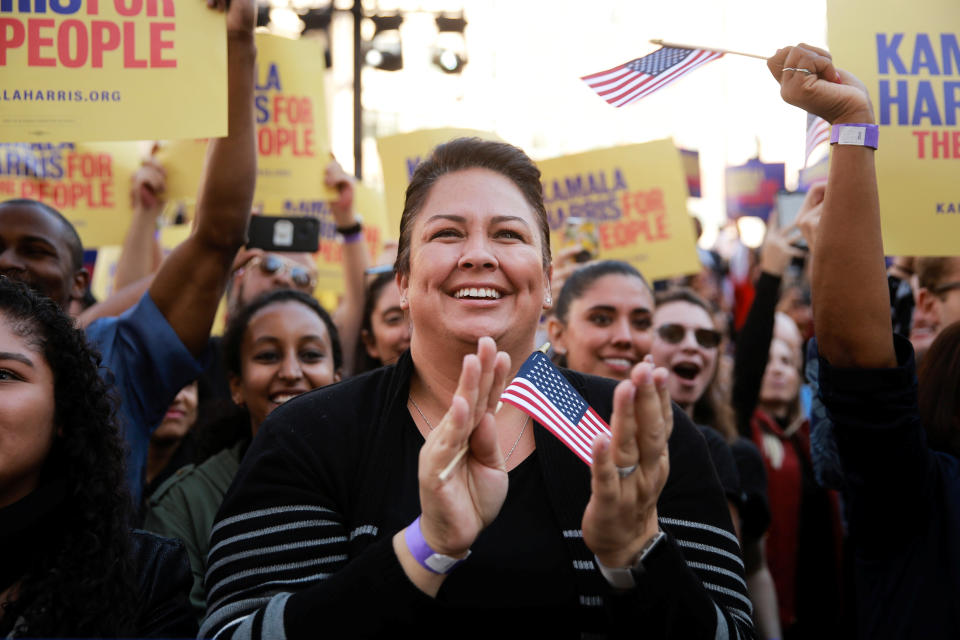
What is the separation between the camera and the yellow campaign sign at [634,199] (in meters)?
5.42

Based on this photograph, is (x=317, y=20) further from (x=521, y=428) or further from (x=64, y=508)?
(x=521, y=428)

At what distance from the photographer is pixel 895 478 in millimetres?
2539

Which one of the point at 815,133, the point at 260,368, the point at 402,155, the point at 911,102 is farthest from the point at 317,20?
the point at 815,133

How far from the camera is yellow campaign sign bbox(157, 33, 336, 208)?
4.53 meters

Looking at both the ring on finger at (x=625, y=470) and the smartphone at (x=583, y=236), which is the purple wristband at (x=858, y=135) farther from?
the smartphone at (x=583, y=236)

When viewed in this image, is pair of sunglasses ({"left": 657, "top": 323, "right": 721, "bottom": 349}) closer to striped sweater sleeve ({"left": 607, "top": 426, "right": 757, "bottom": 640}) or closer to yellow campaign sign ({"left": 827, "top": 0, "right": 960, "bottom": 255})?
yellow campaign sign ({"left": 827, "top": 0, "right": 960, "bottom": 255})

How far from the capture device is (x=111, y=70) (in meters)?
2.98

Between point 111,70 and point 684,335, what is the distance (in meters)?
2.63

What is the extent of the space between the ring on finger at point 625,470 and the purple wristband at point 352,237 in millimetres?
3467

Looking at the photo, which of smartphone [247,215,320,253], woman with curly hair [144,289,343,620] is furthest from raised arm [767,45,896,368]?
smartphone [247,215,320,253]

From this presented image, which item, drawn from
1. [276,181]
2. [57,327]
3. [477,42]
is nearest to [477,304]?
[57,327]

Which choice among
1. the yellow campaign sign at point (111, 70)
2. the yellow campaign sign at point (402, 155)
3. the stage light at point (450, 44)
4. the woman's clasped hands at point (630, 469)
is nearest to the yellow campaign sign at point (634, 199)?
the yellow campaign sign at point (402, 155)

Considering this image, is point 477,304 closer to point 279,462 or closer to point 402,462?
point 402,462

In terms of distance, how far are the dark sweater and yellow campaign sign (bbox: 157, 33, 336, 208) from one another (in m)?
2.57
